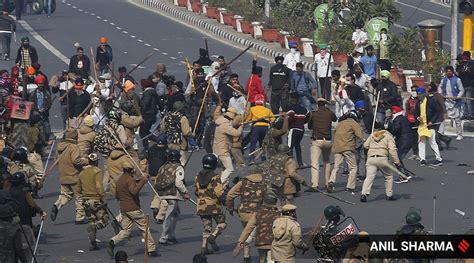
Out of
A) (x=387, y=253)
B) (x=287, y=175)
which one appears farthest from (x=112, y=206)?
(x=387, y=253)

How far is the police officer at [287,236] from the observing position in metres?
18.8

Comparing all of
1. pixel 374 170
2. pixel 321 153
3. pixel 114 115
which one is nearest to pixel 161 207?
pixel 114 115

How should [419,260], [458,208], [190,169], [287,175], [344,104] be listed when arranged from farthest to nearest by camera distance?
[344,104] → [190,169] → [458,208] → [287,175] → [419,260]

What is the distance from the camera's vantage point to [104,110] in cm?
3164

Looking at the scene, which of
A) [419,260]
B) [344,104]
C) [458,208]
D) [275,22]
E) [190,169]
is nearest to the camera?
[419,260]

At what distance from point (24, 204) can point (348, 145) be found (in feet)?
23.1

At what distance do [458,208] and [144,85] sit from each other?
301 inches

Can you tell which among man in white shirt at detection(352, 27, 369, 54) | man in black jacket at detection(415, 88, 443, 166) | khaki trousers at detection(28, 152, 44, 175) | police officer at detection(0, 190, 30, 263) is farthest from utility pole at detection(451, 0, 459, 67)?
police officer at detection(0, 190, 30, 263)

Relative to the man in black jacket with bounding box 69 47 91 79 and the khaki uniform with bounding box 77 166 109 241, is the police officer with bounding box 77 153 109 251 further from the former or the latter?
the man in black jacket with bounding box 69 47 91 79

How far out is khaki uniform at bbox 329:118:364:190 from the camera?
26.2 metres

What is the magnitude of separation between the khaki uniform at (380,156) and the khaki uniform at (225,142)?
84.9 inches

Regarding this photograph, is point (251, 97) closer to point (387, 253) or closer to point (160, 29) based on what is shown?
point (387, 253)

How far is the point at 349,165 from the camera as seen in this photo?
26359mm

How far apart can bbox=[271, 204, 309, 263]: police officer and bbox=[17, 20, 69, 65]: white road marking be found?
27343 millimetres
